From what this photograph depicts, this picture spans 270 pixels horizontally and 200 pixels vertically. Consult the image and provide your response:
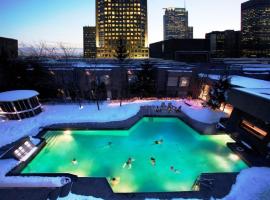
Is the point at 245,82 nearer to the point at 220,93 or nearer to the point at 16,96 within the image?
the point at 220,93

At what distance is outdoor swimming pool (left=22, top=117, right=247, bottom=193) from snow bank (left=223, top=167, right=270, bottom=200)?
176cm

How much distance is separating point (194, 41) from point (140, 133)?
120 feet

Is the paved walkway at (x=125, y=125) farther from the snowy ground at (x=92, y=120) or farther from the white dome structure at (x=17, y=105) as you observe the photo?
the white dome structure at (x=17, y=105)

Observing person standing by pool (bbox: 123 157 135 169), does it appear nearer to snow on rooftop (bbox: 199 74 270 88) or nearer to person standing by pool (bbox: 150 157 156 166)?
person standing by pool (bbox: 150 157 156 166)

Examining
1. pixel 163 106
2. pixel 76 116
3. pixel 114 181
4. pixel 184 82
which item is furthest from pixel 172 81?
pixel 114 181

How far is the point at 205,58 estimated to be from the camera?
177 feet

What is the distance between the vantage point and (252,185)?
13680mm

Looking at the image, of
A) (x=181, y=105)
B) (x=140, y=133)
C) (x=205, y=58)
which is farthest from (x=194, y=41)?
(x=140, y=133)

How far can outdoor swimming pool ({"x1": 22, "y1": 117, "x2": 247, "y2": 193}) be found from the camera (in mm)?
16391

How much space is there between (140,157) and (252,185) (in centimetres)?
822

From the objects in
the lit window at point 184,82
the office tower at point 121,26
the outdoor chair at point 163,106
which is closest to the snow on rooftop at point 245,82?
the lit window at point 184,82

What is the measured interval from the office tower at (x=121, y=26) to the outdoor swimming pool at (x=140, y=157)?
113529mm

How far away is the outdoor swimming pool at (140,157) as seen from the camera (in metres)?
16.4

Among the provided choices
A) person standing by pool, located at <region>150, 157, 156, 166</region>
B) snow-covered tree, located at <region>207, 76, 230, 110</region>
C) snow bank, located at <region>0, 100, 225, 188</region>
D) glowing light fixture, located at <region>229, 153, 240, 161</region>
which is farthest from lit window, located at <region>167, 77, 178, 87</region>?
person standing by pool, located at <region>150, 157, 156, 166</region>
